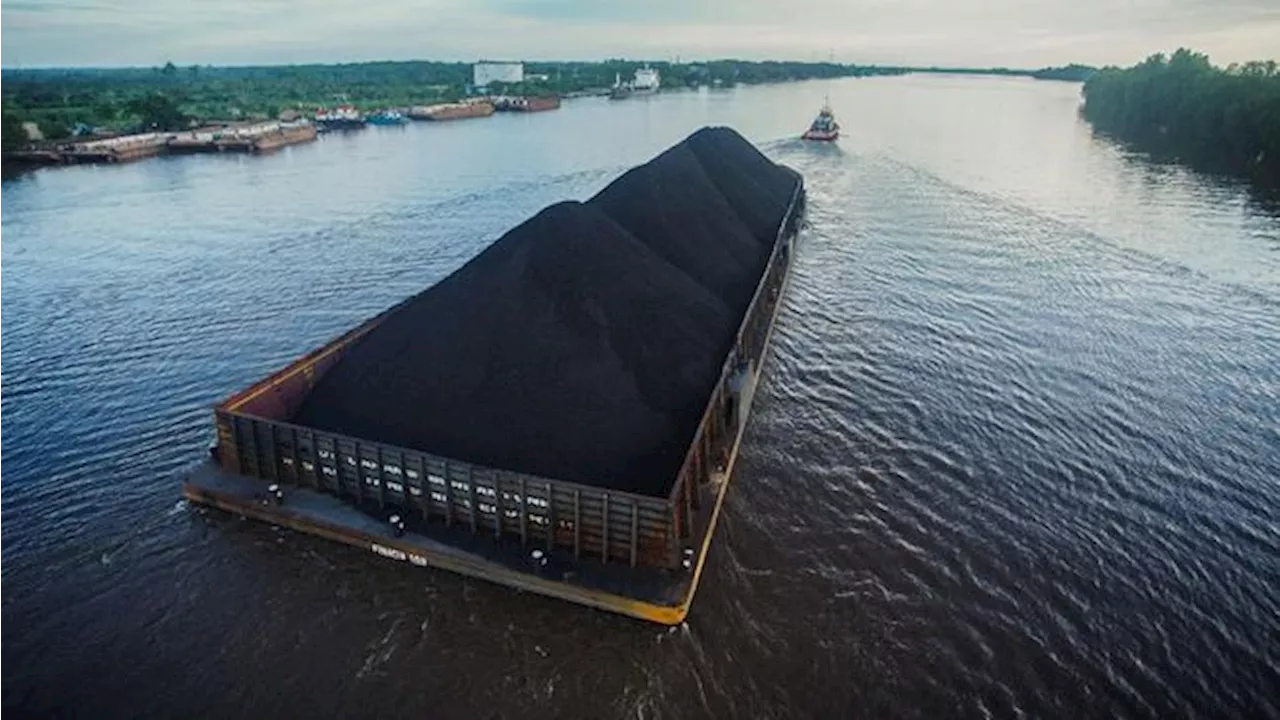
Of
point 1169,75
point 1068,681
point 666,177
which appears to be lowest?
point 1068,681

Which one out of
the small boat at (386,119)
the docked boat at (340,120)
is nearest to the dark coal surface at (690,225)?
the docked boat at (340,120)

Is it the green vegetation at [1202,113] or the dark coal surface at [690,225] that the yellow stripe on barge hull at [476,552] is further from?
the green vegetation at [1202,113]

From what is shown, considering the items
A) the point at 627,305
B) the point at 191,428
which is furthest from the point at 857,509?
the point at 191,428

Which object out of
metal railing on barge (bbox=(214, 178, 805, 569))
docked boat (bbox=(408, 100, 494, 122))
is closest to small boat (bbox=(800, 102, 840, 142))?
docked boat (bbox=(408, 100, 494, 122))

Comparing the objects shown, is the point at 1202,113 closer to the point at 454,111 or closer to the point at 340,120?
the point at 454,111

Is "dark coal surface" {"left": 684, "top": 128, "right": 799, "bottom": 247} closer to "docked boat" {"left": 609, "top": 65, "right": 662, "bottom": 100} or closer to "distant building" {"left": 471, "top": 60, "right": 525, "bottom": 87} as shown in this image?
"docked boat" {"left": 609, "top": 65, "right": 662, "bottom": 100}

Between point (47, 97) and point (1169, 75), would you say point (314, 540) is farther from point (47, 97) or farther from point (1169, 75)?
point (47, 97)

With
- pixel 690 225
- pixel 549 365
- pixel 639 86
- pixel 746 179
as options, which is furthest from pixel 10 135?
pixel 639 86
